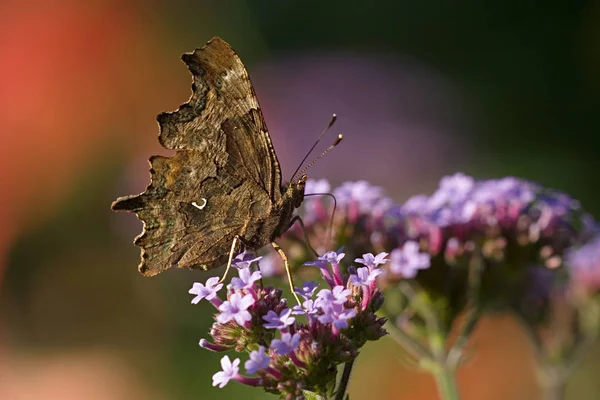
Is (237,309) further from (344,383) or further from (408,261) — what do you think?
(408,261)

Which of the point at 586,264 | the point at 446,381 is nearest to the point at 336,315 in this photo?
the point at 446,381

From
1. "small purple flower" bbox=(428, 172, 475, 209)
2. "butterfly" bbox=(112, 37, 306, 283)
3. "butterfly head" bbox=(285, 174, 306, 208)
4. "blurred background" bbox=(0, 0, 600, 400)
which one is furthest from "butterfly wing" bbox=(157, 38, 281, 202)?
"blurred background" bbox=(0, 0, 600, 400)

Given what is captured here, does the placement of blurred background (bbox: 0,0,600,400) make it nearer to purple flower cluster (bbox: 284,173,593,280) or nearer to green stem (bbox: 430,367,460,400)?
green stem (bbox: 430,367,460,400)

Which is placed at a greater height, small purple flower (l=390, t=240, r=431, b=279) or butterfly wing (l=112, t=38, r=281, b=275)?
small purple flower (l=390, t=240, r=431, b=279)

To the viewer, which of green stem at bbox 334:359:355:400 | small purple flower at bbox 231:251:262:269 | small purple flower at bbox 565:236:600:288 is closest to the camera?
green stem at bbox 334:359:355:400

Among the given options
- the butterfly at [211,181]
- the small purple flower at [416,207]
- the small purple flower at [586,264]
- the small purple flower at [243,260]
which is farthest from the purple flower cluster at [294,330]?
the small purple flower at [586,264]
